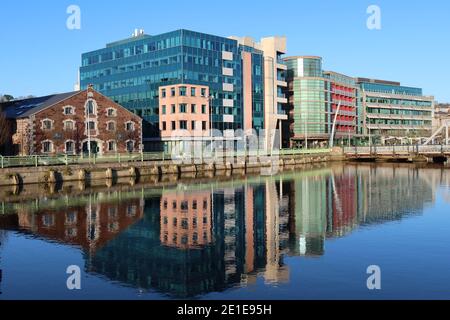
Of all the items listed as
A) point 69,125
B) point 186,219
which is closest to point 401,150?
point 69,125

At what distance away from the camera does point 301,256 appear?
29016 mm

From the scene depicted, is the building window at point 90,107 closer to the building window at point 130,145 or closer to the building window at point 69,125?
the building window at point 69,125

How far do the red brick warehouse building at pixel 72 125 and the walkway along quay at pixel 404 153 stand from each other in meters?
63.4

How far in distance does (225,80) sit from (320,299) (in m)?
106

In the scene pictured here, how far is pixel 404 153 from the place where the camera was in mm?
121812

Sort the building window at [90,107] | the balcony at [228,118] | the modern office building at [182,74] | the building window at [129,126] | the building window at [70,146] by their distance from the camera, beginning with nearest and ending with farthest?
the building window at [70,146] → the building window at [90,107] → the building window at [129,126] → the modern office building at [182,74] → the balcony at [228,118]

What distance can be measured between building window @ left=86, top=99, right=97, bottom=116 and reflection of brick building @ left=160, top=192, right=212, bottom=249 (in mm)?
37187

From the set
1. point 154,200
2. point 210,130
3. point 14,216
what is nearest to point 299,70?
point 210,130

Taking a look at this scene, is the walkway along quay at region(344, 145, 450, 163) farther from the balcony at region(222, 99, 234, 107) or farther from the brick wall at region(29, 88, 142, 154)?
the brick wall at region(29, 88, 142, 154)

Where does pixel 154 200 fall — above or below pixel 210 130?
below

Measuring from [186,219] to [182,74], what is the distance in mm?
73557

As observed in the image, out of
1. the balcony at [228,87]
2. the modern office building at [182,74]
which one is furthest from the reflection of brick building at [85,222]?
the balcony at [228,87]

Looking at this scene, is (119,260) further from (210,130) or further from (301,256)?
(210,130)

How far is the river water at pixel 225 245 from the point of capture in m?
23.2
